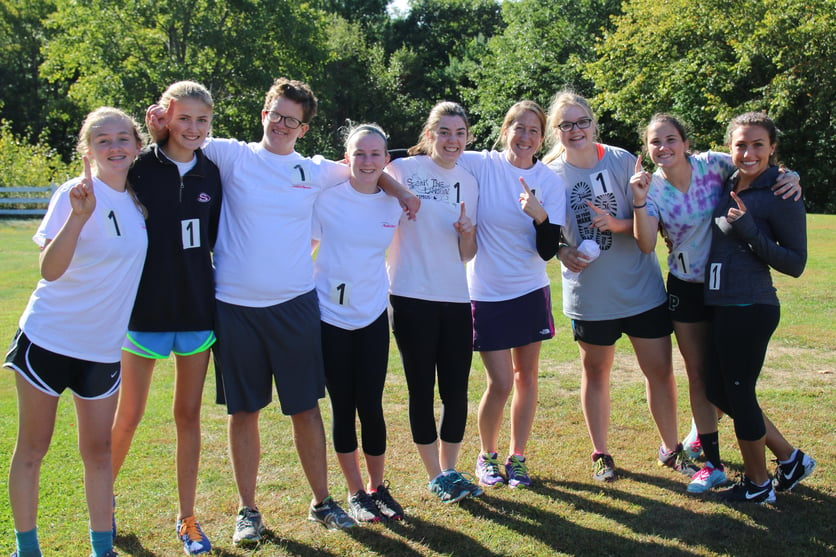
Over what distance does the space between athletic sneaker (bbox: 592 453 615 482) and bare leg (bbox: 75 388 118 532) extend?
2.73 m

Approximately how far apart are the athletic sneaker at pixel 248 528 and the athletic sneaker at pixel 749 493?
2.50m

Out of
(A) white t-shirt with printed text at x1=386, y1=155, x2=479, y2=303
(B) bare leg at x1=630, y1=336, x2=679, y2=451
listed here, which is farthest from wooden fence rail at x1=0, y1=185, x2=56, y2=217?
(B) bare leg at x1=630, y1=336, x2=679, y2=451

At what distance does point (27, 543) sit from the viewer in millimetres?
3316

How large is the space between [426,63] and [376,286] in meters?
43.8

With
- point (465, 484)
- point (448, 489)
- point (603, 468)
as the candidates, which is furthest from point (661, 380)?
point (448, 489)

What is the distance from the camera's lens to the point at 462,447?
16.6ft

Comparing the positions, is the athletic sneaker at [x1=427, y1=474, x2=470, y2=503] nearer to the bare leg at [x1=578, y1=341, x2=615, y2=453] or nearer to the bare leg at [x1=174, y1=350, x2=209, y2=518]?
the bare leg at [x1=578, y1=341, x2=615, y2=453]

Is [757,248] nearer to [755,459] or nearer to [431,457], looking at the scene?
[755,459]

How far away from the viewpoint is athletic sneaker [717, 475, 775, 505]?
409cm

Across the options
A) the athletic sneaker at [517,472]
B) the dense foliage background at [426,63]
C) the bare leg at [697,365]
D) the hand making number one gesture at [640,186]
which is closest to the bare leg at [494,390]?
the athletic sneaker at [517,472]

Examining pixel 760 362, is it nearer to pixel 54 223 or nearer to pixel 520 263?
pixel 520 263

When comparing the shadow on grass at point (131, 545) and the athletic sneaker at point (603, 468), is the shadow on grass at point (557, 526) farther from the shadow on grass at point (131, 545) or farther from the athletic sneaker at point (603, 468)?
the shadow on grass at point (131, 545)

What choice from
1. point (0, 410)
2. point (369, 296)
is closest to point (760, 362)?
point (369, 296)

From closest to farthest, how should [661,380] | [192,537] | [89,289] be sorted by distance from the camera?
[89,289] → [192,537] → [661,380]
